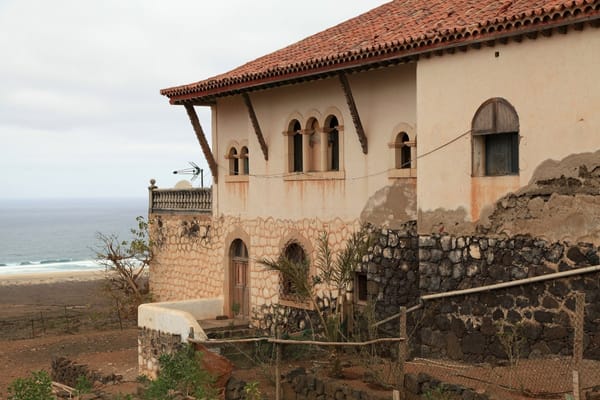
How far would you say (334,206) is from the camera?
1847cm

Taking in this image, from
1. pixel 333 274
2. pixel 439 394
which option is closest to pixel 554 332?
pixel 439 394

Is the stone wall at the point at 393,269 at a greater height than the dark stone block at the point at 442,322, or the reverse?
the stone wall at the point at 393,269

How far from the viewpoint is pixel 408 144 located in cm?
1669

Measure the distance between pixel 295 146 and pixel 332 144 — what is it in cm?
138

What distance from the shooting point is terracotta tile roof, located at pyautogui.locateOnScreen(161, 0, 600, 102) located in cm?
1255

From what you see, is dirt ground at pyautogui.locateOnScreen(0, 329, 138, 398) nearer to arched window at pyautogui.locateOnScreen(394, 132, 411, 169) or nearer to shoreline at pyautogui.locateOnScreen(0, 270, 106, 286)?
arched window at pyautogui.locateOnScreen(394, 132, 411, 169)

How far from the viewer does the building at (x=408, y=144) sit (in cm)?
1258

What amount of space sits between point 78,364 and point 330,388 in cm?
958

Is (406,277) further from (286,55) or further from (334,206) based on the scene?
(286,55)

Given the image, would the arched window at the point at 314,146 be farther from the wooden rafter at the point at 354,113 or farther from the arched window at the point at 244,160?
the arched window at the point at 244,160

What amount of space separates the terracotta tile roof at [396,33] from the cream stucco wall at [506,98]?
37 centimetres

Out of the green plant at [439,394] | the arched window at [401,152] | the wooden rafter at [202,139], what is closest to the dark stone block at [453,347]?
the green plant at [439,394]

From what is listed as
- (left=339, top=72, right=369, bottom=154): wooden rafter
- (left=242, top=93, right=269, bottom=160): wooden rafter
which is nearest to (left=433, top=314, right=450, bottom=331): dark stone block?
(left=339, top=72, right=369, bottom=154): wooden rafter

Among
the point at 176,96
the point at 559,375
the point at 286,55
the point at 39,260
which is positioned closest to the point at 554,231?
the point at 559,375
